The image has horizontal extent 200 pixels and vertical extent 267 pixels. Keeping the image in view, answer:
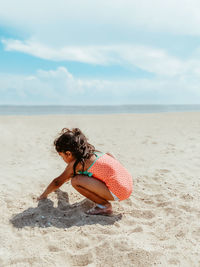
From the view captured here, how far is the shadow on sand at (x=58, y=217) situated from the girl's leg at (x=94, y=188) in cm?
12

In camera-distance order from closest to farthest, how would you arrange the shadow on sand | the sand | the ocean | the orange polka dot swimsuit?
1. the sand
2. the shadow on sand
3. the orange polka dot swimsuit
4. the ocean

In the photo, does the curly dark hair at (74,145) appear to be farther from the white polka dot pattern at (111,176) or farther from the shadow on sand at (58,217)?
the shadow on sand at (58,217)

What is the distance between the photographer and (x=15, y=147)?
276 inches

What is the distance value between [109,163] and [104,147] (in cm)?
384

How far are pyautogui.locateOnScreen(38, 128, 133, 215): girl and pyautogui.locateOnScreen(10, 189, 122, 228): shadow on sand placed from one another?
122mm

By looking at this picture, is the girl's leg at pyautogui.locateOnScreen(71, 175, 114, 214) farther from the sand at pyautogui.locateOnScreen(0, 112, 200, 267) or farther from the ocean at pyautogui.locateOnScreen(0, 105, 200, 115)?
the ocean at pyautogui.locateOnScreen(0, 105, 200, 115)

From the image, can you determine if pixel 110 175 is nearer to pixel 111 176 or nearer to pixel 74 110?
pixel 111 176

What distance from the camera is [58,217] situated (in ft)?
11.2

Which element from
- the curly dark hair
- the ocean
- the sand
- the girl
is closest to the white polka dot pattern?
the girl

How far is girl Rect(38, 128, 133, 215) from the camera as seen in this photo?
3293 millimetres

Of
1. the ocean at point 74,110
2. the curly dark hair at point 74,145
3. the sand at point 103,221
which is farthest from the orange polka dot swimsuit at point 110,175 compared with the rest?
the ocean at point 74,110

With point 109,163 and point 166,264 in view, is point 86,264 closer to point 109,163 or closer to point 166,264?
point 166,264

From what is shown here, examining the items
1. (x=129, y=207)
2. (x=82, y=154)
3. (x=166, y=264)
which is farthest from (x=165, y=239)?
(x=82, y=154)

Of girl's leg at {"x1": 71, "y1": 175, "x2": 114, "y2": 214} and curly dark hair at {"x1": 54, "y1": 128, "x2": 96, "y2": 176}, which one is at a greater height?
curly dark hair at {"x1": 54, "y1": 128, "x2": 96, "y2": 176}
